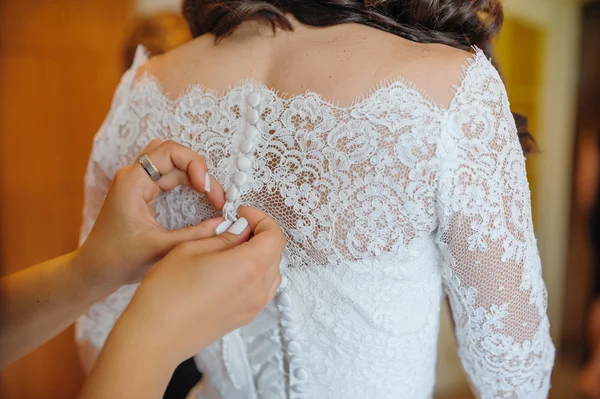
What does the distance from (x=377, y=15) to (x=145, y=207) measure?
1.46 feet

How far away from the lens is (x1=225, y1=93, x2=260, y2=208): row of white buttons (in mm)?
662

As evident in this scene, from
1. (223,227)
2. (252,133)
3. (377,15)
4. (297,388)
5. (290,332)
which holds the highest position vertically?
(377,15)

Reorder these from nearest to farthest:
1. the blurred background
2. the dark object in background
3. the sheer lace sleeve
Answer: the sheer lace sleeve
the dark object in background
the blurred background

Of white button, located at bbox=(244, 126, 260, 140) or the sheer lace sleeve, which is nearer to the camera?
white button, located at bbox=(244, 126, 260, 140)

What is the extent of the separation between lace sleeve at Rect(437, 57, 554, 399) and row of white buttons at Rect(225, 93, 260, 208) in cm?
26

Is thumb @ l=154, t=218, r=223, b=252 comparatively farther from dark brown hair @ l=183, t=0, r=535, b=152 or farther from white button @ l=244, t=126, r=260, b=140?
dark brown hair @ l=183, t=0, r=535, b=152

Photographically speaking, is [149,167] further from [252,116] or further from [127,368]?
[127,368]

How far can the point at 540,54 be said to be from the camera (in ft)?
10.5

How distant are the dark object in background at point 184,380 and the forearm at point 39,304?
43 cm

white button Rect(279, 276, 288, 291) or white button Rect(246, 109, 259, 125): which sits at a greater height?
white button Rect(246, 109, 259, 125)

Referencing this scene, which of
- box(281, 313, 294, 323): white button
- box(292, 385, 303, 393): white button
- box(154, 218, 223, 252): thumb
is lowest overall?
box(292, 385, 303, 393): white button

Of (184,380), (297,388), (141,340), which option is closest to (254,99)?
(141,340)

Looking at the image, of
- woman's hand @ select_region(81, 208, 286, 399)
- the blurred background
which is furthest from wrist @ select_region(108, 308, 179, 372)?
the blurred background

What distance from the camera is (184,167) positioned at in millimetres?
666
